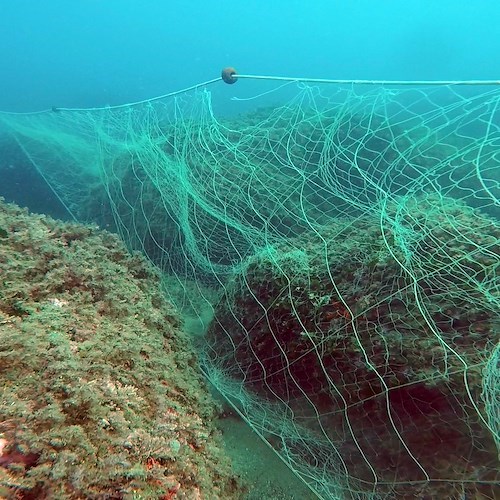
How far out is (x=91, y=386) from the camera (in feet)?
5.20

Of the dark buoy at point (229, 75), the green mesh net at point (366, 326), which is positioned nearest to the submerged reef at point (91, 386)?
the green mesh net at point (366, 326)

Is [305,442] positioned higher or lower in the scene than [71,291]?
lower

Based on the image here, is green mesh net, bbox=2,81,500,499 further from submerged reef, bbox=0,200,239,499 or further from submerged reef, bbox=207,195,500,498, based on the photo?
submerged reef, bbox=0,200,239,499

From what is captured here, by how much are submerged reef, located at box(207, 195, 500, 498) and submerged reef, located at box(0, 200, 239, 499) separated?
3.23 ft

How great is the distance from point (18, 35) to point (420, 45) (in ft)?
306

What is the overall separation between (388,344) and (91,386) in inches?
87.6

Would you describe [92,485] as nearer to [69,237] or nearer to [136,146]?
[69,237]

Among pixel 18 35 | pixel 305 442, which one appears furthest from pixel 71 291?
pixel 18 35

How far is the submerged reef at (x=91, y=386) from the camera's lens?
1271mm

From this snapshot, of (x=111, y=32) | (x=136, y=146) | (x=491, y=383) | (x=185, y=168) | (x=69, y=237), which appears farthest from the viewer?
(x=111, y=32)

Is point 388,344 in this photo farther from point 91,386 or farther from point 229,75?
point 229,75

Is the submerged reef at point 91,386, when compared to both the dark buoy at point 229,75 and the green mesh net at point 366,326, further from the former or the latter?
the dark buoy at point 229,75

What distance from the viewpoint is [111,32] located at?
79.8 meters

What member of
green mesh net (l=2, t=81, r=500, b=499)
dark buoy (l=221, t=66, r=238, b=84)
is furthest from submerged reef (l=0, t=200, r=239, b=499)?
dark buoy (l=221, t=66, r=238, b=84)
